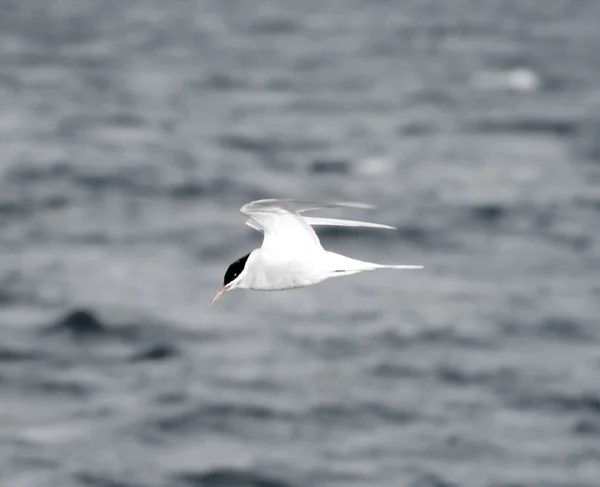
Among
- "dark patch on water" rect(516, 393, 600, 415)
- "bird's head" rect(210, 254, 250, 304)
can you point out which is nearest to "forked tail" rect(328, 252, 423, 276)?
"bird's head" rect(210, 254, 250, 304)

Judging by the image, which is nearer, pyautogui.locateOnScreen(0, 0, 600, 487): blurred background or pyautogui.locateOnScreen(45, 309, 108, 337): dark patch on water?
pyautogui.locateOnScreen(0, 0, 600, 487): blurred background

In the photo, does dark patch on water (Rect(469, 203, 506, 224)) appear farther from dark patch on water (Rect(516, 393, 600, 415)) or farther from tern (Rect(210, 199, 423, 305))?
tern (Rect(210, 199, 423, 305))

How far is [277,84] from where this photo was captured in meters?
90.1

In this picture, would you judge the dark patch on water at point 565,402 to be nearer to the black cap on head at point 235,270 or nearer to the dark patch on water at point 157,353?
the dark patch on water at point 157,353

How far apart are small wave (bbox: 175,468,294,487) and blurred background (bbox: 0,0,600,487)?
94mm

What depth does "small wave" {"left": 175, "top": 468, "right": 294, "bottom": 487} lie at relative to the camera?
3838 cm

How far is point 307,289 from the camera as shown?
54.0m

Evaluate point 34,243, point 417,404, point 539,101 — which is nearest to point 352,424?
point 417,404

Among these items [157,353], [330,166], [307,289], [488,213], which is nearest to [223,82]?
[330,166]

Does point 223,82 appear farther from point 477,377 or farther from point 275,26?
point 477,377

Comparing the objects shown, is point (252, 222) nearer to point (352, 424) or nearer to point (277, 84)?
point (352, 424)

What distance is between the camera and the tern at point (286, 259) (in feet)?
43.4

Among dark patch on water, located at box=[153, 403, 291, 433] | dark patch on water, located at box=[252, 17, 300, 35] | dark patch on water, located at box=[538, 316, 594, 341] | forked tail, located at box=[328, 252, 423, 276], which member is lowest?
forked tail, located at box=[328, 252, 423, 276]

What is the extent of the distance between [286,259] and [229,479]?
1019 inches
